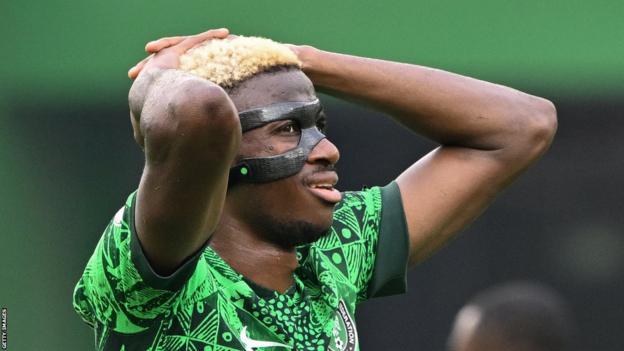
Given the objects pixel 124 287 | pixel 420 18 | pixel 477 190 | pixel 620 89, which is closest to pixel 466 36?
pixel 420 18

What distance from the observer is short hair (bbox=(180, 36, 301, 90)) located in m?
3.11

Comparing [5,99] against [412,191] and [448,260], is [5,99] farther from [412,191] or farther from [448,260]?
[412,191]

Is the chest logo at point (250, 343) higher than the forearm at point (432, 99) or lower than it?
lower

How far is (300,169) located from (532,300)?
162 cm

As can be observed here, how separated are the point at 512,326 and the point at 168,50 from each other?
5.49 feet

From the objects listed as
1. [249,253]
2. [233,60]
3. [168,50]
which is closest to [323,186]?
[249,253]

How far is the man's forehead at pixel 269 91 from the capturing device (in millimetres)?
3107

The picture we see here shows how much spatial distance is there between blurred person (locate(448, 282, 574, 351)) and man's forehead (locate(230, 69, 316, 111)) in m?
1.36

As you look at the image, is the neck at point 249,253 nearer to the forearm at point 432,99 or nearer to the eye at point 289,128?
the eye at point 289,128

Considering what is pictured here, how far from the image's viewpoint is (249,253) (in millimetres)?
3090

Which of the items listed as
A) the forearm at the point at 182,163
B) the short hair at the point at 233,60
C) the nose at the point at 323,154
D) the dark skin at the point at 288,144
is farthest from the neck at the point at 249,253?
the forearm at the point at 182,163

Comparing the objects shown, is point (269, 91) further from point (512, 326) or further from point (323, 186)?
point (512, 326)

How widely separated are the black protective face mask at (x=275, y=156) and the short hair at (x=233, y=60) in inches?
4.1

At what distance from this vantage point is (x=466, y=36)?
238 inches
